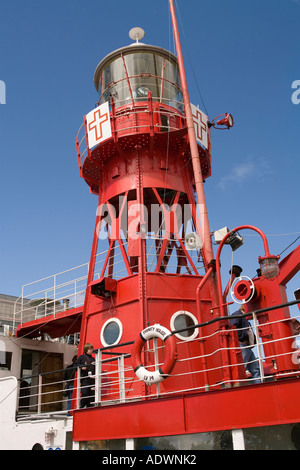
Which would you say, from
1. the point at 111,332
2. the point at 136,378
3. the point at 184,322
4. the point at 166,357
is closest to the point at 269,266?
the point at 166,357

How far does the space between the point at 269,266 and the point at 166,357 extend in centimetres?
232

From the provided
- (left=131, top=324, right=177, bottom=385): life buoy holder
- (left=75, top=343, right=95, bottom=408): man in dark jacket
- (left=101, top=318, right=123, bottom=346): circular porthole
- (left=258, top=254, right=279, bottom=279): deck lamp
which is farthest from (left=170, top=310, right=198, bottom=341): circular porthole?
(left=258, top=254, right=279, bottom=279): deck lamp

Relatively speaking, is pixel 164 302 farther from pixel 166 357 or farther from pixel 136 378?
pixel 166 357

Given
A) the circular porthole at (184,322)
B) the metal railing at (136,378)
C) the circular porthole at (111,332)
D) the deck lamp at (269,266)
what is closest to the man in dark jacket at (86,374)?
the metal railing at (136,378)

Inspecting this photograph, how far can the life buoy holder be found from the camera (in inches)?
303

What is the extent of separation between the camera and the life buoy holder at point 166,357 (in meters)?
7.71

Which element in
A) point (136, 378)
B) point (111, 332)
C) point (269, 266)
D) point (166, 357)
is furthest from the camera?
point (111, 332)

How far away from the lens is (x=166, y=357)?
779cm

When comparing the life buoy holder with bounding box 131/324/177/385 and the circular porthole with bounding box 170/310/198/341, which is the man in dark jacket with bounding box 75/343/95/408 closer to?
the life buoy holder with bounding box 131/324/177/385

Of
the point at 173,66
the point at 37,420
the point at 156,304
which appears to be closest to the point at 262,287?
the point at 156,304

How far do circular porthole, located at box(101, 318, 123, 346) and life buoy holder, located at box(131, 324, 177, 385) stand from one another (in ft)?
11.8

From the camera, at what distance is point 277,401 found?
6539 mm
